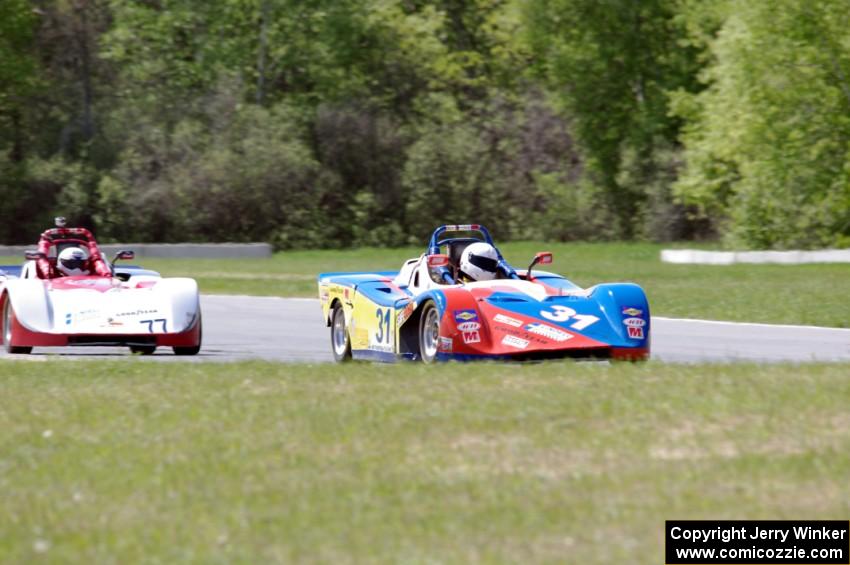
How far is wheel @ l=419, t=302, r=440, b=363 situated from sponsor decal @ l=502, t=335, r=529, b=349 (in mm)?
691

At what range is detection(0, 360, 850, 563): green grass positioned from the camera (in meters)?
6.36

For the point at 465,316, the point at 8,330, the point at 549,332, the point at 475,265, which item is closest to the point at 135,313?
the point at 8,330

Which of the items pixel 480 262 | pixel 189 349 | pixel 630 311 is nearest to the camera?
pixel 630 311

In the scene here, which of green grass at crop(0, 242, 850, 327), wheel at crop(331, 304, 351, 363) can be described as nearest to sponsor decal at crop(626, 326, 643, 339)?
wheel at crop(331, 304, 351, 363)

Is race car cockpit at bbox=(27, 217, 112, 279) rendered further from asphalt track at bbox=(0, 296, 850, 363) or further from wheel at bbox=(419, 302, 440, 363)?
wheel at bbox=(419, 302, 440, 363)

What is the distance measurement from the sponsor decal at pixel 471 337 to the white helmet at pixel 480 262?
1800 mm

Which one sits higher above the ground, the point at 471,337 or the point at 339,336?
the point at 471,337

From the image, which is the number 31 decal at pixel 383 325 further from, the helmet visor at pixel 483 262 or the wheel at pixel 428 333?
the helmet visor at pixel 483 262

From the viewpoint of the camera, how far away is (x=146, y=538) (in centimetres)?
646

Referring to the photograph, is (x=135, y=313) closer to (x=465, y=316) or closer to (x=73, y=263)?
(x=73, y=263)

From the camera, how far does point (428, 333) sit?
1297 cm

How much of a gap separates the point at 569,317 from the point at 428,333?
4.20 feet

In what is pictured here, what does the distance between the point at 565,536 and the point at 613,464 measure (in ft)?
4.53

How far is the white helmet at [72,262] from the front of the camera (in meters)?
17.2
